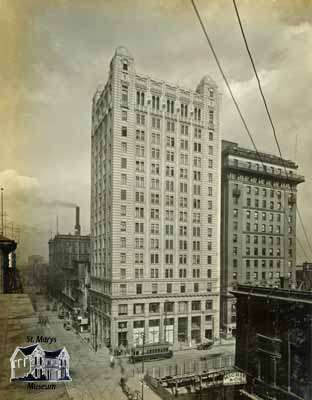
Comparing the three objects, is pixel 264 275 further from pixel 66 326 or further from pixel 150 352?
pixel 66 326

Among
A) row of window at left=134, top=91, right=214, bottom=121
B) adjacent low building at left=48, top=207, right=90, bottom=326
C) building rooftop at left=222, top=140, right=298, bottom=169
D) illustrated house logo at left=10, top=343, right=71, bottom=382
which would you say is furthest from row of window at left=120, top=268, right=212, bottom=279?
row of window at left=134, top=91, right=214, bottom=121

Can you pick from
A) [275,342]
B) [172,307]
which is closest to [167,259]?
[172,307]

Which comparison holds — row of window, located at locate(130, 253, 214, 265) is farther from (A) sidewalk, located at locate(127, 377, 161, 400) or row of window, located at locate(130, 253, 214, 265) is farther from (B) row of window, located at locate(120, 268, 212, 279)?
(A) sidewalk, located at locate(127, 377, 161, 400)

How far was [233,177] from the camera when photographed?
12.9m

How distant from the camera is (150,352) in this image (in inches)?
479

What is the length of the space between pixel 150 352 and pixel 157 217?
545cm

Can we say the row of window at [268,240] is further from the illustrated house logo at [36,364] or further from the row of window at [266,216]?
the illustrated house logo at [36,364]

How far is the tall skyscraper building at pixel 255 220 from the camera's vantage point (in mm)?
11039

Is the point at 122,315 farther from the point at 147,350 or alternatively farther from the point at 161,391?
the point at 161,391

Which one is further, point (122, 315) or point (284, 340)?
point (122, 315)

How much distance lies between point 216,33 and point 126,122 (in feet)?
18.8

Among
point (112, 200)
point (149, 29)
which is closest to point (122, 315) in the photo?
point (112, 200)

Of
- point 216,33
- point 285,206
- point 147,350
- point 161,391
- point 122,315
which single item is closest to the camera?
point 216,33

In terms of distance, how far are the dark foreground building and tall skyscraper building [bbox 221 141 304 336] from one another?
7.43ft
